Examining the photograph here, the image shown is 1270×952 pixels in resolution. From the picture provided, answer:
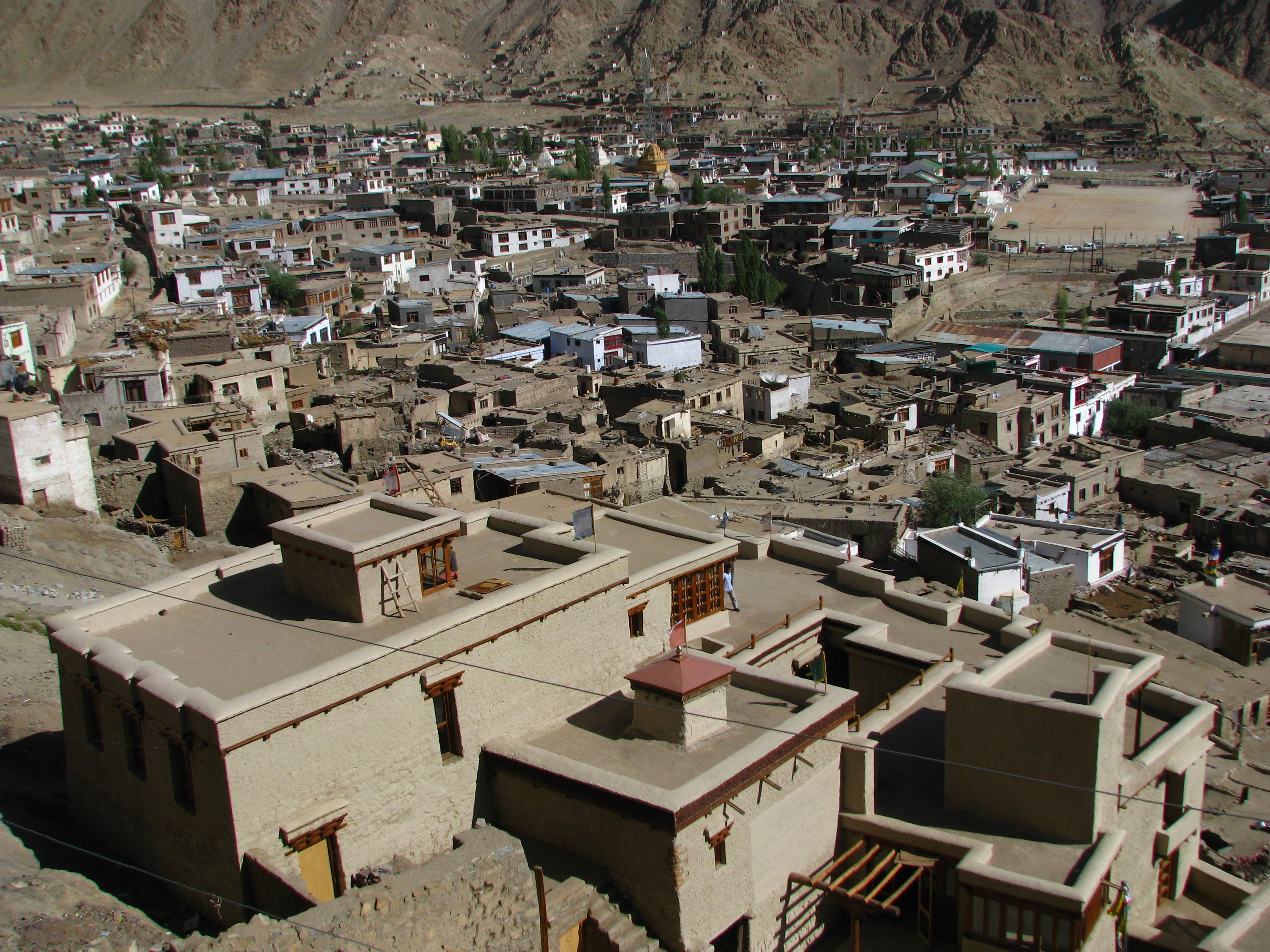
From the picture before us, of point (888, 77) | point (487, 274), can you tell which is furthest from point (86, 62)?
point (487, 274)

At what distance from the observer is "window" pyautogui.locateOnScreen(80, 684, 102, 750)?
305 inches

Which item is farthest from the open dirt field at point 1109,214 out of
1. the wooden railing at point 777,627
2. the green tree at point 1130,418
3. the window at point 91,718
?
the window at point 91,718

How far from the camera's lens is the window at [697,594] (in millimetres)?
9461

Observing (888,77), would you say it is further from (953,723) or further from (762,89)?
(953,723)

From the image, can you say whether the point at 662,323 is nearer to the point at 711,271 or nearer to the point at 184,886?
the point at 711,271

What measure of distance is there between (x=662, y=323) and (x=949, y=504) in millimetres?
18942

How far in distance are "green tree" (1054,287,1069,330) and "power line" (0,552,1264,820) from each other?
37020 millimetres

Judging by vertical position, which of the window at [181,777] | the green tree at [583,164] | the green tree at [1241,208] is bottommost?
the window at [181,777]

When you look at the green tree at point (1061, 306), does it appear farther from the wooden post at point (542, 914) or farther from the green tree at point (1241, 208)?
the wooden post at point (542, 914)

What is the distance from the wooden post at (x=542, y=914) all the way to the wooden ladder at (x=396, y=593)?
6.98ft

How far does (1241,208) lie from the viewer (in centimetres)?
5934

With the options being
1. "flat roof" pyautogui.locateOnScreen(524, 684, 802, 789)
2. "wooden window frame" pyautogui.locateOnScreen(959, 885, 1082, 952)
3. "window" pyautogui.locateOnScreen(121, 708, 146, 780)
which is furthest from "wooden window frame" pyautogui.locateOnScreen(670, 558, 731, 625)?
"window" pyautogui.locateOnScreen(121, 708, 146, 780)

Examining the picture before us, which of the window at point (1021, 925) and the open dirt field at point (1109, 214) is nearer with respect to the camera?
the window at point (1021, 925)

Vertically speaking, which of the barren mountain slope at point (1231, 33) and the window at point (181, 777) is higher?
the barren mountain slope at point (1231, 33)
